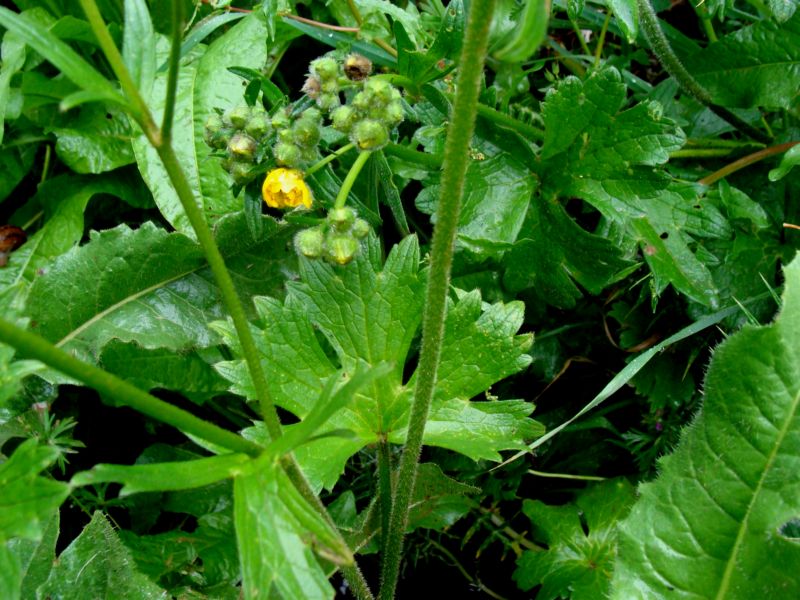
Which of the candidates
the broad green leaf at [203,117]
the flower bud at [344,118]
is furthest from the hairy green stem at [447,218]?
the broad green leaf at [203,117]

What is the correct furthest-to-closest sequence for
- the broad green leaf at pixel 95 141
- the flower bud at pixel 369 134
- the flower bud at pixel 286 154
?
the broad green leaf at pixel 95 141
the flower bud at pixel 286 154
the flower bud at pixel 369 134

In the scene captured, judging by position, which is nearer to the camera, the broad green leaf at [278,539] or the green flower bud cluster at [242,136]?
the broad green leaf at [278,539]

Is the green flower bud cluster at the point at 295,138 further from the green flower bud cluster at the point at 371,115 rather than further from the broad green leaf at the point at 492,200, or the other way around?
the broad green leaf at the point at 492,200

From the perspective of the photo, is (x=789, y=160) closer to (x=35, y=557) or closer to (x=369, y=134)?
(x=369, y=134)

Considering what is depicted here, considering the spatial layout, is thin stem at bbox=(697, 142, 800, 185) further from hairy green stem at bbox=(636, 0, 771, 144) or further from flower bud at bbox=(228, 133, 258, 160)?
flower bud at bbox=(228, 133, 258, 160)

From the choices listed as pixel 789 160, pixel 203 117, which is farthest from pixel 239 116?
pixel 789 160

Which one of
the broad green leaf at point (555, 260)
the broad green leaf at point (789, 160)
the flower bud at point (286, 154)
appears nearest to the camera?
the flower bud at point (286, 154)

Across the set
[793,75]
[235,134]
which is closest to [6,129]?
[235,134]

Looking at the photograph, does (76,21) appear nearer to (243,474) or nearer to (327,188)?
(327,188)
